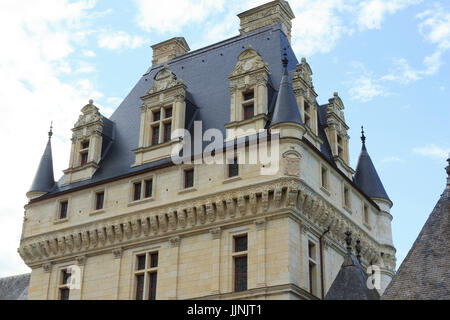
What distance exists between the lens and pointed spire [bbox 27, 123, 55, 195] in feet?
116

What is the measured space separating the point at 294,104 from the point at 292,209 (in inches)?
177

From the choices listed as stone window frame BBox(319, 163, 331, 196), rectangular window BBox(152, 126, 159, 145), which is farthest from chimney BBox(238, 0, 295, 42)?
stone window frame BBox(319, 163, 331, 196)

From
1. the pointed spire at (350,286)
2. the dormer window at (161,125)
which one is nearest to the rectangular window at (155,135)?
the dormer window at (161,125)

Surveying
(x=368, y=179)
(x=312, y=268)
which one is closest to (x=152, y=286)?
(x=312, y=268)

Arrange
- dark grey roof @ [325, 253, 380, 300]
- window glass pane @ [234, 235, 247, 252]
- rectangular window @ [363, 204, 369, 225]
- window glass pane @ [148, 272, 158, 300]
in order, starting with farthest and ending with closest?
rectangular window @ [363, 204, 369, 225], window glass pane @ [148, 272, 158, 300], window glass pane @ [234, 235, 247, 252], dark grey roof @ [325, 253, 380, 300]

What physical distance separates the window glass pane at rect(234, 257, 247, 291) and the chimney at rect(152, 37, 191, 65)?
15.5 metres

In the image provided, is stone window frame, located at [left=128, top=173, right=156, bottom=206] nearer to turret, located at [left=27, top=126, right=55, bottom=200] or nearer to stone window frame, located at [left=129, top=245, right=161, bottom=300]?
stone window frame, located at [left=129, top=245, right=161, bottom=300]

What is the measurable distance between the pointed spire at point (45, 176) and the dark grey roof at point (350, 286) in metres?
15.5

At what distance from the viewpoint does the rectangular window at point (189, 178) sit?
31.1m

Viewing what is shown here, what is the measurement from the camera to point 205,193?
30172 millimetres

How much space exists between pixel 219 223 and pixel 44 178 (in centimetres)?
1048

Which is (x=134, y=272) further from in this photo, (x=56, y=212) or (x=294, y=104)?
(x=294, y=104)

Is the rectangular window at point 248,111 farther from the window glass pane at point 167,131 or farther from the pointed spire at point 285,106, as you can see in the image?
the window glass pane at point 167,131
